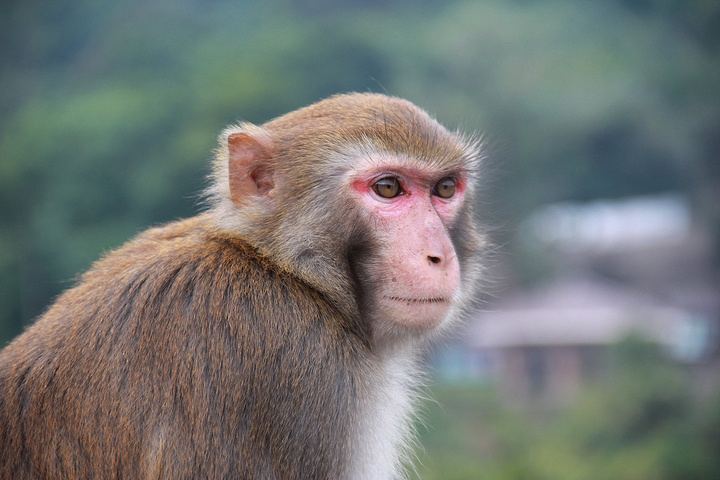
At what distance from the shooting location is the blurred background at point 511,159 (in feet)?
83.5

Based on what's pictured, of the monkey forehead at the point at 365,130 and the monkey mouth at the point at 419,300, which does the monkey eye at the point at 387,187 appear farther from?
the monkey mouth at the point at 419,300

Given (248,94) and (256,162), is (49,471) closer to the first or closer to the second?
(256,162)

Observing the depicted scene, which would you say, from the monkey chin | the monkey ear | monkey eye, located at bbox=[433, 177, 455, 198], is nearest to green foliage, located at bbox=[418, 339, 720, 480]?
monkey eye, located at bbox=[433, 177, 455, 198]

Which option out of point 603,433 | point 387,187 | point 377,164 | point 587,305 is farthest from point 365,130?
point 587,305

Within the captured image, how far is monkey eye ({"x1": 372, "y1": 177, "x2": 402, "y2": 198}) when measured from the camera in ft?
13.2

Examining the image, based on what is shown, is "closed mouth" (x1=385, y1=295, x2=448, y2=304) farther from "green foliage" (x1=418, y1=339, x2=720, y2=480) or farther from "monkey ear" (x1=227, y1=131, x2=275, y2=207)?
"green foliage" (x1=418, y1=339, x2=720, y2=480)

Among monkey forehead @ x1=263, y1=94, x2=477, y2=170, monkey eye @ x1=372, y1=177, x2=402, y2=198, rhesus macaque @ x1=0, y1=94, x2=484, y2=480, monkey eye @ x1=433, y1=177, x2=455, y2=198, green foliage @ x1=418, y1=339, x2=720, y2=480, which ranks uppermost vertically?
monkey forehead @ x1=263, y1=94, x2=477, y2=170

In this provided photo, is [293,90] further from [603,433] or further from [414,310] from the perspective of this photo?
[414,310]

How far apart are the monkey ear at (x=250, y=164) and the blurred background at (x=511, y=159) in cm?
Result: 1614

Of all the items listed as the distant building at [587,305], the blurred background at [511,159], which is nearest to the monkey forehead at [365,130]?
the blurred background at [511,159]

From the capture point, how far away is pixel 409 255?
3820mm

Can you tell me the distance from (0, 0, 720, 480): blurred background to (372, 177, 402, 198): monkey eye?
1608 cm

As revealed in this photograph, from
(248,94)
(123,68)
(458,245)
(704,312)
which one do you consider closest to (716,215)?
(704,312)

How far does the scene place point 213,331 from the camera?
3508 mm
